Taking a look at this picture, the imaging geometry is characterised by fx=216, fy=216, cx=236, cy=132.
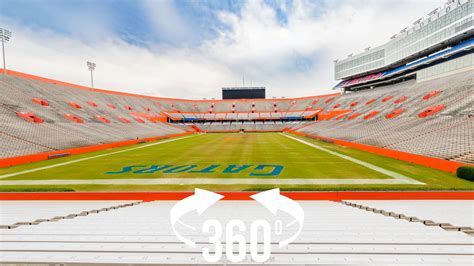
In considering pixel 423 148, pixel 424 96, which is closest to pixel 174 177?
pixel 423 148

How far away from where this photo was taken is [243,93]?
88.1 meters

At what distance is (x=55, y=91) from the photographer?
44969 mm

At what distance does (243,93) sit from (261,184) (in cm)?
7840

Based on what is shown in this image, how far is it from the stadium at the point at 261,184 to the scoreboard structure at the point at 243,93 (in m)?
48.2

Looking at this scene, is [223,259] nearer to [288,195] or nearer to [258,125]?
[288,195]

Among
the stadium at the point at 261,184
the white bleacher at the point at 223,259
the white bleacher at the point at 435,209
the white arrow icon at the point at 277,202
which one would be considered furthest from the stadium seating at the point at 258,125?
the white bleacher at the point at 223,259

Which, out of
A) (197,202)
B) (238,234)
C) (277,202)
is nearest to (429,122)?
(277,202)

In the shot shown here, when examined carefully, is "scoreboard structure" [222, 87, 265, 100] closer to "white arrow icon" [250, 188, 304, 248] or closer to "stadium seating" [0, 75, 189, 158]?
"stadium seating" [0, 75, 189, 158]

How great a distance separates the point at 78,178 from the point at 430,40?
60214mm

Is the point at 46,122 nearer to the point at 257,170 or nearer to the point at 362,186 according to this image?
the point at 257,170

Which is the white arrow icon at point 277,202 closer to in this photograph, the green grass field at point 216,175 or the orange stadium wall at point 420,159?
the green grass field at point 216,175

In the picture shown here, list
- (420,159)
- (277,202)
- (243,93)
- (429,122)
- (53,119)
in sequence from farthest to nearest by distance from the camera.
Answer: (243,93), (53,119), (429,122), (420,159), (277,202)

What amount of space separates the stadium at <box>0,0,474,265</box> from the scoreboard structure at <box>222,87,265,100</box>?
4824 cm

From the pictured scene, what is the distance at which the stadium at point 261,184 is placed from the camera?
416 cm
